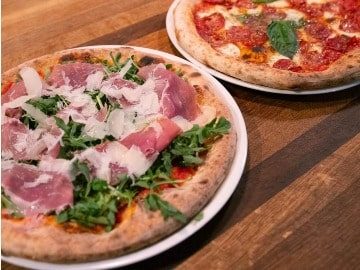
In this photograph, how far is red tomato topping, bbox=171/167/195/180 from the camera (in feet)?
5.63

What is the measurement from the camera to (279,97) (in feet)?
7.50

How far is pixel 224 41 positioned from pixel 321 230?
124 cm

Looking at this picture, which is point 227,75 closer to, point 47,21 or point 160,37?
point 160,37

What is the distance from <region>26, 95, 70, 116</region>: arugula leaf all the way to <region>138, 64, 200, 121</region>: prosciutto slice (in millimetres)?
413

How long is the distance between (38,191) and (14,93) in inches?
22.9

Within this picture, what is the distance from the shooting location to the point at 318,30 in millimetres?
2609

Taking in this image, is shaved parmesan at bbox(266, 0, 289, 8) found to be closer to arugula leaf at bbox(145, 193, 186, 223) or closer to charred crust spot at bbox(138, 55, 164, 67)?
charred crust spot at bbox(138, 55, 164, 67)

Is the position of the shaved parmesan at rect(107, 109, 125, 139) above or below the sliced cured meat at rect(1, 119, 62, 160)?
below

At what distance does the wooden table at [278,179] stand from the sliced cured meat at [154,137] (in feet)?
1.17

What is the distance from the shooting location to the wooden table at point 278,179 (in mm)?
1626

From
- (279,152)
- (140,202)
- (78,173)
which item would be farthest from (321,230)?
(78,173)

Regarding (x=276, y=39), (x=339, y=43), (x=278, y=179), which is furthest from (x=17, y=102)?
(x=339, y=43)

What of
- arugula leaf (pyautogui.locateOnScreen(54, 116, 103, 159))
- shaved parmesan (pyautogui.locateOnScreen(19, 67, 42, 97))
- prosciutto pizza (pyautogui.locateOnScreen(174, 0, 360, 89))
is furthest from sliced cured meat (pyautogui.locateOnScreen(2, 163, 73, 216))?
prosciutto pizza (pyautogui.locateOnScreen(174, 0, 360, 89))

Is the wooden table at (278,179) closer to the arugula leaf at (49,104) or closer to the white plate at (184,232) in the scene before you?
the white plate at (184,232)
